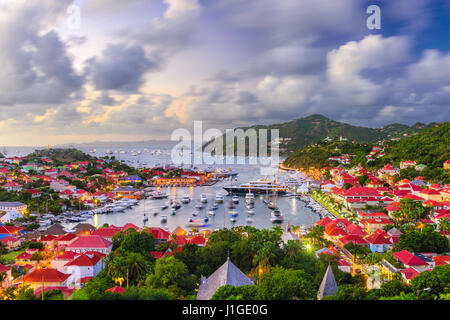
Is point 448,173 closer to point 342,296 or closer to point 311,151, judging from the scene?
point 342,296

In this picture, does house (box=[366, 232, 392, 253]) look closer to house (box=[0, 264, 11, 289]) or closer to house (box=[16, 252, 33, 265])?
house (box=[0, 264, 11, 289])

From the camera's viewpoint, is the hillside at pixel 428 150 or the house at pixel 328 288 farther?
the hillside at pixel 428 150

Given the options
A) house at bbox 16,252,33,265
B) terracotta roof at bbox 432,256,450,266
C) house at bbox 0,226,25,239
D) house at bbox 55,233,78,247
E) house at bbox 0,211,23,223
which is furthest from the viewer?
house at bbox 0,211,23,223

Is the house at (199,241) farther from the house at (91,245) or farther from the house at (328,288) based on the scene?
the house at (328,288)

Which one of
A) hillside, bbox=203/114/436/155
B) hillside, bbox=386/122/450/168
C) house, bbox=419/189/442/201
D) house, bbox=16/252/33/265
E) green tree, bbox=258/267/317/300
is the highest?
hillside, bbox=203/114/436/155

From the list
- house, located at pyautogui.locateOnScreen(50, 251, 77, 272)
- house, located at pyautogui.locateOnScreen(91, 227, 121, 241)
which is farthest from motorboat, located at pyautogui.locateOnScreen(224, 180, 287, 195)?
house, located at pyautogui.locateOnScreen(50, 251, 77, 272)

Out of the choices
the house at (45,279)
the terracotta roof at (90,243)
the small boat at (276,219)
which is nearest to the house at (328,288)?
the house at (45,279)
